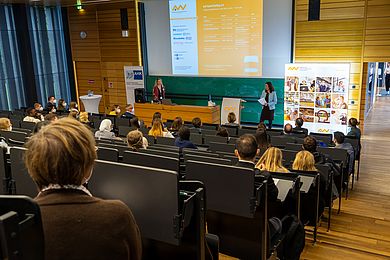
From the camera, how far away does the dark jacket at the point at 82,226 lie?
3.77ft

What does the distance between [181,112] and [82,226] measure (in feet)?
31.0

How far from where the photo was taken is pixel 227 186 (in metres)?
2.71

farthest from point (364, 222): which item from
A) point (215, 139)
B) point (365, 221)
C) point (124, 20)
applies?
point (124, 20)

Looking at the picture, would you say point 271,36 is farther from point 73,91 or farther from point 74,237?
point 74,237

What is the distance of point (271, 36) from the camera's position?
1068 centimetres

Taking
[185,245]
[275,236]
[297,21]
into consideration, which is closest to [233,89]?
[297,21]

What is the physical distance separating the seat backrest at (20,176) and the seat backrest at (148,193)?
2.30 feet

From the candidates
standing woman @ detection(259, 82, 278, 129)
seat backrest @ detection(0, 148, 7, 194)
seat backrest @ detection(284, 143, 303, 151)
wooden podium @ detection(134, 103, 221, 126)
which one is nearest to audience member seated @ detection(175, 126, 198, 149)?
seat backrest @ detection(284, 143, 303, 151)

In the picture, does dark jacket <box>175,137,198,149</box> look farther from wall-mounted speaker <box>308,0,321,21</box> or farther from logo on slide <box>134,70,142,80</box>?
logo on slide <box>134,70,142,80</box>

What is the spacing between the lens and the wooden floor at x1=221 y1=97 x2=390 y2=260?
388cm

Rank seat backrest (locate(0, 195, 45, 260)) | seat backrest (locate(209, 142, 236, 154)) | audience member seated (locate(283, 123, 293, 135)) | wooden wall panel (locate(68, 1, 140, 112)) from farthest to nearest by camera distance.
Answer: wooden wall panel (locate(68, 1, 140, 112)) → audience member seated (locate(283, 123, 293, 135)) → seat backrest (locate(209, 142, 236, 154)) → seat backrest (locate(0, 195, 45, 260))

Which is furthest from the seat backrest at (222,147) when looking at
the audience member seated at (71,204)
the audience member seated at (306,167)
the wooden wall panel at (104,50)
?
the wooden wall panel at (104,50)

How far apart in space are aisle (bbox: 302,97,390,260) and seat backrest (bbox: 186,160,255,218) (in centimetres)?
155

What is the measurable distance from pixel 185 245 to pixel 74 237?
39.9 inches
